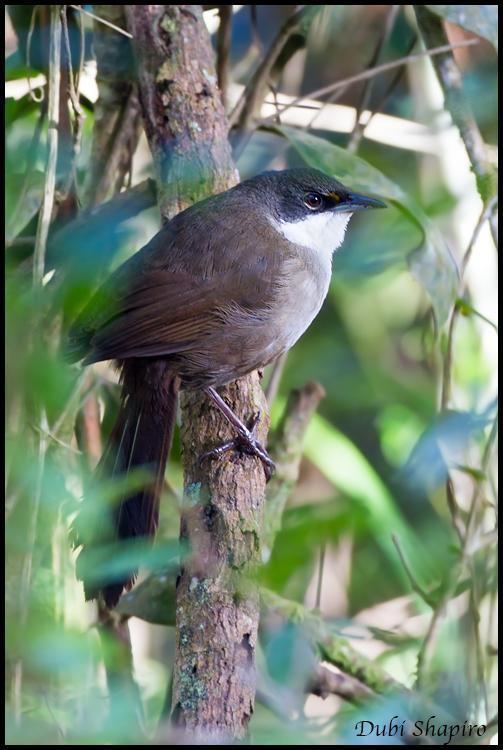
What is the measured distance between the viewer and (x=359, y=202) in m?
3.56

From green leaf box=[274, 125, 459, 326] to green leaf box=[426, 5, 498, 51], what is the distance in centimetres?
68

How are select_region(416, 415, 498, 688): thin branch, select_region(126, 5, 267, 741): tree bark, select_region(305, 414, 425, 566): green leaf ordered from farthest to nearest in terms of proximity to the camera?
1. select_region(305, 414, 425, 566): green leaf
2. select_region(416, 415, 498, 688): thin branch
3. select_region(126, 5, 267, 741): tree bark

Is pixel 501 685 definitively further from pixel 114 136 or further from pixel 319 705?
pixel 114 136

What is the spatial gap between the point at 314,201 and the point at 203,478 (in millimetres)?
1358

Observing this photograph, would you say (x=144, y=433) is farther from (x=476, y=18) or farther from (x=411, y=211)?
(x=476, y=18)

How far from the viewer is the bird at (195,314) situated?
2.88 meters

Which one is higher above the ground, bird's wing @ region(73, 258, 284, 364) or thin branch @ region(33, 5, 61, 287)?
thin branch @ region(33, 5, 61, 287)

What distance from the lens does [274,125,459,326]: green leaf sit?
3.27 m

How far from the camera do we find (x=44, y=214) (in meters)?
3.02

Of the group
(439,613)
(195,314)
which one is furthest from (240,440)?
(439,613)

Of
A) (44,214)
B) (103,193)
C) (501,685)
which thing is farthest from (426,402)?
(44,214)

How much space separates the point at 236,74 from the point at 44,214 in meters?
2.38

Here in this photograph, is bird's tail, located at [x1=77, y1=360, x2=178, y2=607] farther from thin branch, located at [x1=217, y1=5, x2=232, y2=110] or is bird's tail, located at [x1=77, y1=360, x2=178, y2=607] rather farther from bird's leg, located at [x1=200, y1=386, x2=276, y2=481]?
thin branch, located at [x1=217, y1=5, x2=232, y2=110]

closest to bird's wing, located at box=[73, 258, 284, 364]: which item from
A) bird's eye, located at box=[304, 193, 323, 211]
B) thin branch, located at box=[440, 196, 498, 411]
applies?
bird's eye, located at box=[304, 193, 323, 211]
